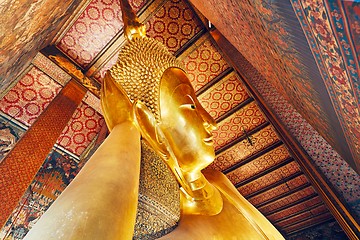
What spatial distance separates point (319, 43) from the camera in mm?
736

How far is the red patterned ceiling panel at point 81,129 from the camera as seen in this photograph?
10.9ft

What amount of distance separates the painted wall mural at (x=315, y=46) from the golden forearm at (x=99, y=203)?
2.38 feet

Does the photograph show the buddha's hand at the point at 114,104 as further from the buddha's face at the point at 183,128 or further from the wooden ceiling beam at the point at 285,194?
the wooden ceiling beam at the point at 285,194

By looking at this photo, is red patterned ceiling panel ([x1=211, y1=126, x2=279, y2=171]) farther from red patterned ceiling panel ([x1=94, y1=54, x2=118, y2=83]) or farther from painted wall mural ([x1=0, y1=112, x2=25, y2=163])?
painted wall mural ([x1=0, y1=112, x2=25, y2=163])

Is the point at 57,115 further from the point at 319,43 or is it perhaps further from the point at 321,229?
the point at 321,229

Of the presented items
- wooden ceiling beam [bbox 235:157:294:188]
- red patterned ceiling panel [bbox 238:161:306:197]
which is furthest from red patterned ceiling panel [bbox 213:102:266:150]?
red patterned ceiling panel [bbox 238:161:306:197]

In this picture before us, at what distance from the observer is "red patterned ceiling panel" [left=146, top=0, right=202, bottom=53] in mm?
2887

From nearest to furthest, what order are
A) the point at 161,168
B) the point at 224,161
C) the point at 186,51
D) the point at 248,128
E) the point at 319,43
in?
the point at 319,43 < the point at 161,168 < the point at 186,51 < the point at 248,128 < the point at 224,161

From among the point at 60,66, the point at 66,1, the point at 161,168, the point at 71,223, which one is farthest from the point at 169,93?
the point at 60,66

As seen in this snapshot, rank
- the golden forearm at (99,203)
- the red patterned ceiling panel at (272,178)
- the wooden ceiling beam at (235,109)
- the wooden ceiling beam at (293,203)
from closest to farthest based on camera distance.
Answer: the golden forearm at (99,203)
the wooden ceiling beam at (235,109)
the red patterned ceiling panel at (272,178)
the wooden ceiling beam at (293,203)

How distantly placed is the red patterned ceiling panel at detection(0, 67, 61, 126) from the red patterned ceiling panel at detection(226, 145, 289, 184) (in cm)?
318

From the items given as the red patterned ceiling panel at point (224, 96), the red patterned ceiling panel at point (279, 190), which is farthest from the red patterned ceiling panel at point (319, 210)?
the red patterned ceiling panel at point (224, 96)

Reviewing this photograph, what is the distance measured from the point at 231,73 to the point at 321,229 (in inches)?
154

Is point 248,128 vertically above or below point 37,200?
below
